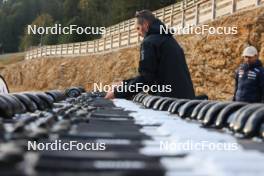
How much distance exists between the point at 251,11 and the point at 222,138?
1747 cm

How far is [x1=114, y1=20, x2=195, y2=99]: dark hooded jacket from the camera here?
661cm

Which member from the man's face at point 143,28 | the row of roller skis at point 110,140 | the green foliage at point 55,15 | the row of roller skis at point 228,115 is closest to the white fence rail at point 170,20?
the green foliage at point 55,15

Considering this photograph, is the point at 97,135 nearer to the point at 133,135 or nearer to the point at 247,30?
the point at 133,135

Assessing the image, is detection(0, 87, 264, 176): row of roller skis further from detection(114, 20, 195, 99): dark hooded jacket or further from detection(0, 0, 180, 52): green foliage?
detection(0, 0, 180, 52): green foliage

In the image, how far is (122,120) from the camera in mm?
3693

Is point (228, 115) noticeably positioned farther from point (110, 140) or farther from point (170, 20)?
point (170, 20)

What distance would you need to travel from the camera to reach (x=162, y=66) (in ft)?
22.2

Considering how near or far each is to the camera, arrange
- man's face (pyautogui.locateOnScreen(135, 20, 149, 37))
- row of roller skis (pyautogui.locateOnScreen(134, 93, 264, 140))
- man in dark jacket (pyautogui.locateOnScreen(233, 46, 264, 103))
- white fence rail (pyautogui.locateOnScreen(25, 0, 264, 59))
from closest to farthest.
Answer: row of roller skis (pyautogui.locateOnScreen(134, 93, 264, 140)) < man's face (pyautogui.locateOnScreen(135, 20, 149, 37)) < man in dark jacket (pyautogui.locateOnScreen(233, 46, 264, 103)) < white fence rail (pyautogui.locateOnScreen(25, 0, 264, 59))

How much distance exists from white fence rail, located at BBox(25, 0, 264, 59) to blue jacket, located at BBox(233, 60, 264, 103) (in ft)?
38.1

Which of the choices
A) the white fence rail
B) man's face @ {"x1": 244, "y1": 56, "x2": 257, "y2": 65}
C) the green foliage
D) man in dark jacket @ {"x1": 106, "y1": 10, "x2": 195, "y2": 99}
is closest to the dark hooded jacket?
man in dark jacket @ {"x1": 106, "y1": 10, "x2": 195, "y2": 99}

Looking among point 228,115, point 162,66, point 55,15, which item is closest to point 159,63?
point 162,66

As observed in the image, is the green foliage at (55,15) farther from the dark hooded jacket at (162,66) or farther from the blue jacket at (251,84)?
the dark hooded jacket at (162,66)

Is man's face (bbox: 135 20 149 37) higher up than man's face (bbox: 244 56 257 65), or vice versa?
man's face (bbox: 135 20 149 37)

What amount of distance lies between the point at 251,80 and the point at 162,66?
77.2 inches
